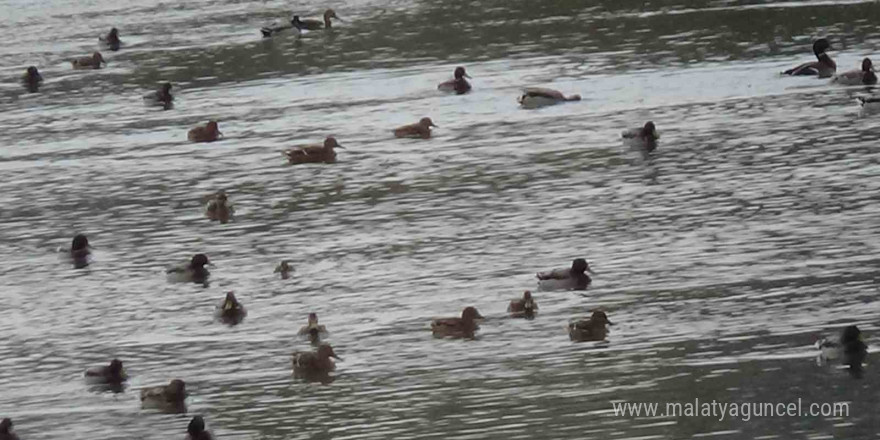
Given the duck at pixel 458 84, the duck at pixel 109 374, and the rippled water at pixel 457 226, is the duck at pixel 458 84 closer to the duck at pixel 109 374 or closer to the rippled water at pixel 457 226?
the rippled water at pixel 457 226

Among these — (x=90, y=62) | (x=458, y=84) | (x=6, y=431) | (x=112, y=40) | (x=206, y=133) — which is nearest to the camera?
(x=6, y=431)

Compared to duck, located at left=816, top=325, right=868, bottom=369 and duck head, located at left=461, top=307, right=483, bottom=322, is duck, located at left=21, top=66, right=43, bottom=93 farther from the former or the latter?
duck, located at left=816, top=325, right=868, bottom=369

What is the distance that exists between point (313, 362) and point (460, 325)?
1.77 m

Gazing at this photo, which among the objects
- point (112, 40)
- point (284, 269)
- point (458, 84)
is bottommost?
point (284, 269)

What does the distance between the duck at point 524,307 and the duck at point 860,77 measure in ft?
51.1

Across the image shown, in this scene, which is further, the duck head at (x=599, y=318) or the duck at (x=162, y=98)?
the duck at (x=162, y=98)

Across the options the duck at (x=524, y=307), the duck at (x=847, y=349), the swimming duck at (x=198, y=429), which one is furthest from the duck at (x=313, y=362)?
the duck at (x=847, y=349)

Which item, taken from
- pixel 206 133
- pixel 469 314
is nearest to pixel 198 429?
pixel 469 314

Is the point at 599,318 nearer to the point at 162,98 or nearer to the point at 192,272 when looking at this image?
the point at 192,272

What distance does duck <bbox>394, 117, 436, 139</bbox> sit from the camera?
3419cm

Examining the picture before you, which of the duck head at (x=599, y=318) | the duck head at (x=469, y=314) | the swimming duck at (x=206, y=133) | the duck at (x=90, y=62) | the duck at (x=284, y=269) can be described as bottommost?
the duck head at (x=599, y=318)

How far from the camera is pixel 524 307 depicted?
22.2 metres

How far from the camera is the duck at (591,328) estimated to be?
2094 cm

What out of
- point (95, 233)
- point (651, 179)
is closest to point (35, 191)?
point (95, 233)
